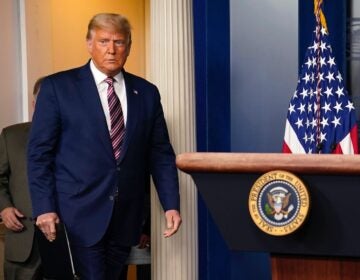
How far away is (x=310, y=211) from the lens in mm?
1438

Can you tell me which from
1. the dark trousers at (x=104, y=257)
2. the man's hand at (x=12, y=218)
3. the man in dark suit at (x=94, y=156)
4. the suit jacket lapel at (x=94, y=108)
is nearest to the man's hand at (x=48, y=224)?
the man in dark suit at (x=94, y=156)

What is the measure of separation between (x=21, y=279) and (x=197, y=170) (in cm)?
213

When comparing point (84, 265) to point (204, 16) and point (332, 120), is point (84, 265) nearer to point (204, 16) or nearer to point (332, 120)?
point (332, 120)

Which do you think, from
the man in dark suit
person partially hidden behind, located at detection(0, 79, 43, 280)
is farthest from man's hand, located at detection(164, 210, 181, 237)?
person partially hidden behind, located at detection(0, 79, 43, 280)

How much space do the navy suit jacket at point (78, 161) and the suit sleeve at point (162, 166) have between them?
0.45 ft

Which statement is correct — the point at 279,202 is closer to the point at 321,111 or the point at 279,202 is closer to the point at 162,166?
the point at 162,166

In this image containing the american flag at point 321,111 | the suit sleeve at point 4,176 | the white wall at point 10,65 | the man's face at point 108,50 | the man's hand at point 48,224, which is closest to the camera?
the man's hand at point 48,224

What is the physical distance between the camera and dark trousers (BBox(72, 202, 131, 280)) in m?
2.66

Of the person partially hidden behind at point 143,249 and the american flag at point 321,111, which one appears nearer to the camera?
the person partially hidden behind at point 143,249

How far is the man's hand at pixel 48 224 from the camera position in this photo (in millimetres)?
2600

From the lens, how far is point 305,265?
1.52 meters

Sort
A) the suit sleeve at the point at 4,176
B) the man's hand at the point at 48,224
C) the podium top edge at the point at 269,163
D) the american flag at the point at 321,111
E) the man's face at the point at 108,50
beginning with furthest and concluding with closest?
1. the suit sleeve at the point at 4,176
2. the american flag at the point at 321,111
3. the man's face at the point at 108,50
4. the man's hand at the point at 48,224
5. the podium top edge at the point at 269,163

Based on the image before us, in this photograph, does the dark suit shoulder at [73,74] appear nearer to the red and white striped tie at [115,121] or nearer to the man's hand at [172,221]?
the red and white striped tie at [115,121]

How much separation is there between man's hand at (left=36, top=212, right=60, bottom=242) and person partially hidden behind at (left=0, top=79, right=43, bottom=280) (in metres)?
0.82
